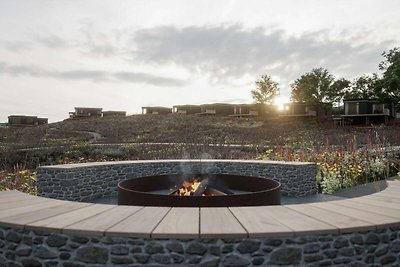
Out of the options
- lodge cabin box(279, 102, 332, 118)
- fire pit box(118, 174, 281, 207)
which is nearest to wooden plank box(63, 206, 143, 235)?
fire pit box(118, 174, 281, 207)

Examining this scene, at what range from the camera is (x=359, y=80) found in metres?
53.4

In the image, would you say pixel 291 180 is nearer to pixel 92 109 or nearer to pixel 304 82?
pixel 304 82

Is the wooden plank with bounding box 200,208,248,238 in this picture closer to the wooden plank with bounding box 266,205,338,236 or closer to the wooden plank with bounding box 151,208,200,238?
the wooden plank with bounding box 151,208,200,238

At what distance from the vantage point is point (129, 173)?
1255cm

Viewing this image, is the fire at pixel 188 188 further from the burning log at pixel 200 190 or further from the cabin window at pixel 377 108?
the cabin window at pixel 377 108

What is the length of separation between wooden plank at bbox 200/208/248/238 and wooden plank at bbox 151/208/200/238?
3.8 inches

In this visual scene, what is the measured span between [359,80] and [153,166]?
50372 millimetres

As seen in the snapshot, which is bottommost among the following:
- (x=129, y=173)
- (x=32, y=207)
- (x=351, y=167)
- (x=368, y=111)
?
(x=129, y=173)

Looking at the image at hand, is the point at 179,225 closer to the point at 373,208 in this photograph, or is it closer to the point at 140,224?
the point at 140,224

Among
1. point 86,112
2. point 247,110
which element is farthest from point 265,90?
point 86,112

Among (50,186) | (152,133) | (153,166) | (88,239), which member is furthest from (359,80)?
(88,239)

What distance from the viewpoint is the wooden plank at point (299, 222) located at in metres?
4.25

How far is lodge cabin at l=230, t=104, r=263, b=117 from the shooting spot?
5501cm

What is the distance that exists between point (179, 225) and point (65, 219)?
1.71m
